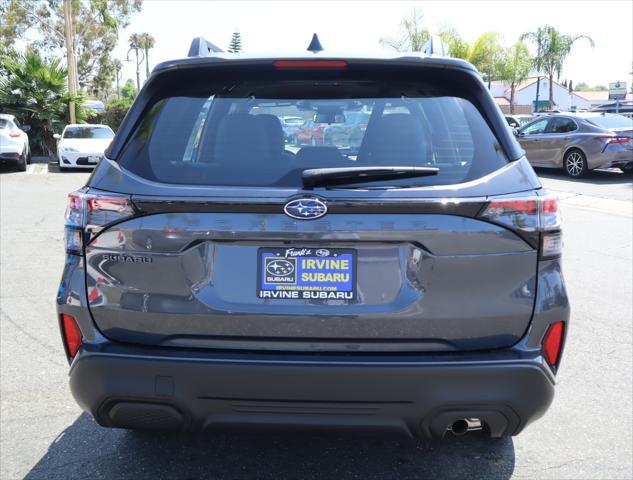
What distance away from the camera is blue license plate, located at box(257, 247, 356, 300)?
239 cm

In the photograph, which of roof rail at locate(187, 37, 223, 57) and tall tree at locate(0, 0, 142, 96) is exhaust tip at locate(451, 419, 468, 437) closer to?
roof rail at locate(187, 37, 223, 57)

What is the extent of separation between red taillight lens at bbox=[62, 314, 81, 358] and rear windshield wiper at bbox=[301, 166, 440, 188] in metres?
1.07

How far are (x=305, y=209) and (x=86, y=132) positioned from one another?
18.9 meters

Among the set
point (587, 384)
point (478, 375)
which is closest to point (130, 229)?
point (478, 375)

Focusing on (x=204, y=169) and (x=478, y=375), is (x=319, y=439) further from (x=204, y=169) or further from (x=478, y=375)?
(x=204, y=169)

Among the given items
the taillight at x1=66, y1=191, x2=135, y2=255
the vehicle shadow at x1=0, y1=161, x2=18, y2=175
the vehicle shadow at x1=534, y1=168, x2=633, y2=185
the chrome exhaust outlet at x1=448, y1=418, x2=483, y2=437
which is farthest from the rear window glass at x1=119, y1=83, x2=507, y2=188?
the vehicle shadow at x1=0, y1=161, x2=18, y2=175

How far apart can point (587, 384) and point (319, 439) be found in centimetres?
188

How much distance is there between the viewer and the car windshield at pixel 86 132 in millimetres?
19547

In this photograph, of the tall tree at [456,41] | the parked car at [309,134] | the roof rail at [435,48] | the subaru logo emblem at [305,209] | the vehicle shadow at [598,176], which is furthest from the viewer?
the tall tree at [456,41]

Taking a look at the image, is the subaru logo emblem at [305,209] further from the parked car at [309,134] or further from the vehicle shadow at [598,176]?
the vehicle shadow at [598,176]

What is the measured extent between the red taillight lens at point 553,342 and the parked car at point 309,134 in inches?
46.0

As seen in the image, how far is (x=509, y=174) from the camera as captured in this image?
2518 millimetres

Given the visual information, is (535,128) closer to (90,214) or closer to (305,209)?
(305,209)

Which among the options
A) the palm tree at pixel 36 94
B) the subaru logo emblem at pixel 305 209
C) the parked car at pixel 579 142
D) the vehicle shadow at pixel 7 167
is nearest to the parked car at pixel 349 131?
the subaru logo emblem at pixel 305 209
